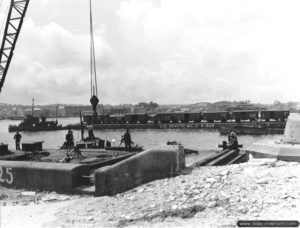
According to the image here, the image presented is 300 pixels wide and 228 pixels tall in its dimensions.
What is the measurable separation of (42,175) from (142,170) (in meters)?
3.23

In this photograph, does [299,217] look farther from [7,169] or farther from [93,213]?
[7,169]

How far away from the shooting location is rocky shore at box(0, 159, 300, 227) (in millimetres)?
6262

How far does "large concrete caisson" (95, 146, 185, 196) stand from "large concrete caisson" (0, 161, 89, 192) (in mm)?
1150

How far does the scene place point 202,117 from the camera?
92125mm

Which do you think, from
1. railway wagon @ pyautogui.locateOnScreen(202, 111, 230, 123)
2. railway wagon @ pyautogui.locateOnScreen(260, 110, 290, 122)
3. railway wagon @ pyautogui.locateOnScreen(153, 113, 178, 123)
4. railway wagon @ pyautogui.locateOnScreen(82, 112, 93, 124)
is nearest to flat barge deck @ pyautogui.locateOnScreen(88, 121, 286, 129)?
railway wagon @ pyautogui.locateOnScreen(82, 112, 93, 124)

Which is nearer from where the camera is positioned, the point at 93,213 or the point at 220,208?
the point at 220,208

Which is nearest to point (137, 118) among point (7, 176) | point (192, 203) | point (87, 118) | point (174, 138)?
point (87, 118)

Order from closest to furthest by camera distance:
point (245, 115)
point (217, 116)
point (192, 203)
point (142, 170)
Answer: point (192, 203)
point (142, 170)
point (245, 115)
point (217, 116)

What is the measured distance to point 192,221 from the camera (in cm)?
627

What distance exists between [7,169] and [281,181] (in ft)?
26.4

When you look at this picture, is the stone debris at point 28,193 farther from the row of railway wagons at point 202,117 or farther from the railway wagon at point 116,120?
the railway wagon at point 116,120

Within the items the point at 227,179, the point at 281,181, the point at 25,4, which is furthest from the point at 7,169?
the point at 25,4

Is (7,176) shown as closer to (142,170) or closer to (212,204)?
(142,170)

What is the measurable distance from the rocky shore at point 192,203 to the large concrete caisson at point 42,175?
0.84 m
